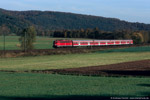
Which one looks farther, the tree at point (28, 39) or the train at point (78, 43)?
the train at point (78, 43)

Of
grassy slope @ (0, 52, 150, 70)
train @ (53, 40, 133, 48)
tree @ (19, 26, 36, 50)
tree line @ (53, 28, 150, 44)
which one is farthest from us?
tree line @ (53, 28, 150, 44)

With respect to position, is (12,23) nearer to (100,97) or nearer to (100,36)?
(100,36)

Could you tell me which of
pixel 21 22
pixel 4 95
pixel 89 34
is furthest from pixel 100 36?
pixel 4 95

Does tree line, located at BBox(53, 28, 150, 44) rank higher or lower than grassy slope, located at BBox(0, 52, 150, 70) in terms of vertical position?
higher

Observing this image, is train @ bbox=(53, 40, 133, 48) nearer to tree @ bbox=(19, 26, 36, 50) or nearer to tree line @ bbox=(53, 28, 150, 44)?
tree @ bbox=(19, 26, 36, 50)

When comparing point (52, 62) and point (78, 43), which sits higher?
point (78, 43)

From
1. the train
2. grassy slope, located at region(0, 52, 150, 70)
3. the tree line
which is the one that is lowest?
grassy slope, located at region(0, 52, 150, 70)

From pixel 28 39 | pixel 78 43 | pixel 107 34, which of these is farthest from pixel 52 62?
pixel 107 34

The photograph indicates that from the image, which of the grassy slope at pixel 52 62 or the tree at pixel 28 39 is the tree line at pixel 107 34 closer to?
the tree at pixel 28 39

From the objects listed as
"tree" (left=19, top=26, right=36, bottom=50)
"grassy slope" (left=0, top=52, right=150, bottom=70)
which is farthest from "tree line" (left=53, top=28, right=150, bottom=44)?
"grassy slope" (left=0, top=52, right=150, bottom=70)

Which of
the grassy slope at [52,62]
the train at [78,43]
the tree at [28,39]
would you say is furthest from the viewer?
the train at [78,43]

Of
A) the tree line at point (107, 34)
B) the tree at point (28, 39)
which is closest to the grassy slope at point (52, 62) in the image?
the tree at point (28, 39)

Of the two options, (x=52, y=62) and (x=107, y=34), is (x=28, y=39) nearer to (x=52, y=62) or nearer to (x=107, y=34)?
(x=52, y=62)

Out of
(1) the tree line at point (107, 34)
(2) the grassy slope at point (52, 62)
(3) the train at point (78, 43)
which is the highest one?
(1) the tree line at point (107, 34)
